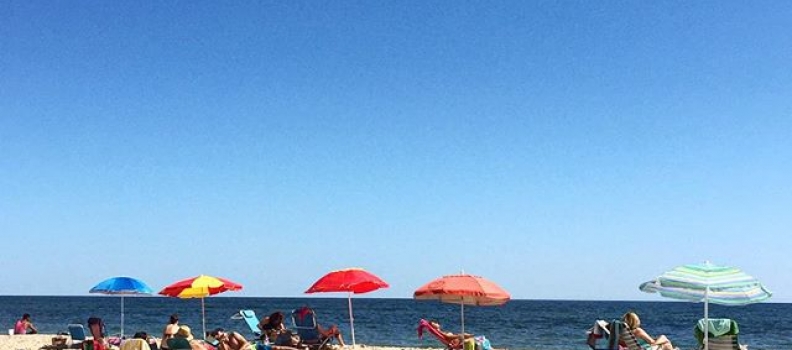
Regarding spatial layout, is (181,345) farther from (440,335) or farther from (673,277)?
(673,277)

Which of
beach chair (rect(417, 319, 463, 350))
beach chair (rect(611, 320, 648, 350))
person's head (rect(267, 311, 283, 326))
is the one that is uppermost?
person's head (rect(267, 311, 283, 326))

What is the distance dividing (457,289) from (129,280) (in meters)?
7.20

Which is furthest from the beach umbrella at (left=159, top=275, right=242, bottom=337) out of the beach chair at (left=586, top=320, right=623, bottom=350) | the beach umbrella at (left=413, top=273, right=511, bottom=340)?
the beach chair at (left=586, top=320, right=623, bottom=350)

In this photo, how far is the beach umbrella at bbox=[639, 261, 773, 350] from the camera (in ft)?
30.0

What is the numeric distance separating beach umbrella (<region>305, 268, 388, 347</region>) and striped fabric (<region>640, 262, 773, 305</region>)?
532 cm

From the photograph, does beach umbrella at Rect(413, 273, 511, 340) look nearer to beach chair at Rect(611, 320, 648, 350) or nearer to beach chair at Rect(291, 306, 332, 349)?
beach chair at Rect(611, 320, 648, 350)

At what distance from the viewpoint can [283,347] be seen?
13133mm

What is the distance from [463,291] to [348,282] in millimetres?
2609

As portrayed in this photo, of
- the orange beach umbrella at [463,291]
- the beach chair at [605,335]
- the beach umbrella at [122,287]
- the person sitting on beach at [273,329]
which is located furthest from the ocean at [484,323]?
the beach chair at [605,335]

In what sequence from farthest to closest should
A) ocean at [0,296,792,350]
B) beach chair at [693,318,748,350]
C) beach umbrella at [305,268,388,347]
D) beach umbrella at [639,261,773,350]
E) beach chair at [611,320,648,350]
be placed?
1. ocean at [0,296,792,350]
2. beach umbrella at [305,268,388,347]
3. beach chair at [611,320,648,350]
4. beach chair at [693,318,748,350]
5. beach umbrella at [639,261,773,350]

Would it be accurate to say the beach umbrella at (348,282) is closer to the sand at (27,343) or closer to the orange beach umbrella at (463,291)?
the orange beach umbrella at (463,291)

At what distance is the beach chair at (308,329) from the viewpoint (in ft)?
45.2

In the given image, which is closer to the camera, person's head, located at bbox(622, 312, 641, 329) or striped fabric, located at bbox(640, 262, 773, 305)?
striped fabric, located at bbox(640, 262, 773, 305)

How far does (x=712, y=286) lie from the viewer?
358 inches
